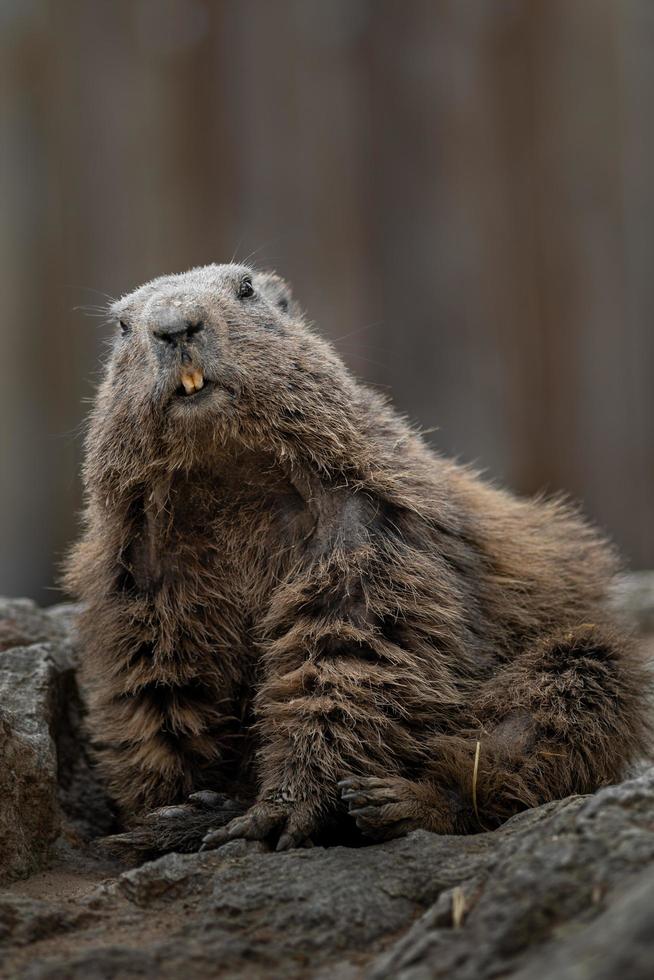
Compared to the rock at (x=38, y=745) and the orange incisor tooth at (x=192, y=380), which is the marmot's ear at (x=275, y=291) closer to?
the orange incisor tooth at (x=192, y=380)

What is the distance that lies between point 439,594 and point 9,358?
5.73m

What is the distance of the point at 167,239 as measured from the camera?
917 cm

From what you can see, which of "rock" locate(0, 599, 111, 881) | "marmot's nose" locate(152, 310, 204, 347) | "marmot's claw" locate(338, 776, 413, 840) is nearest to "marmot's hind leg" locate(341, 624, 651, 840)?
"marmot's claw" locate(338, 776, 413, 840)

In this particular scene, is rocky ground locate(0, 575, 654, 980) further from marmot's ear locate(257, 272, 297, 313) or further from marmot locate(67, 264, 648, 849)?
marmot's ear locate(257, 272, 297, 313)

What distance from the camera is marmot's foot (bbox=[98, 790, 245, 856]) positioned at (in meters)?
4.24

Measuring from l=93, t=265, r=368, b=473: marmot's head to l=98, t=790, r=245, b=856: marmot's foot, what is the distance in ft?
4.07

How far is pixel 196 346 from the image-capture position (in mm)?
4355

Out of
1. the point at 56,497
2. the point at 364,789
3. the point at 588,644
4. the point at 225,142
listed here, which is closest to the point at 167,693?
the point at 364,789

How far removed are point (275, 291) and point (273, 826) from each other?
2.52m

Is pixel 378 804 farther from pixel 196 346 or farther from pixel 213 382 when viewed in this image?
pixel 196 346

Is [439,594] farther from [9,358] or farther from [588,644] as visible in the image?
[9,358]

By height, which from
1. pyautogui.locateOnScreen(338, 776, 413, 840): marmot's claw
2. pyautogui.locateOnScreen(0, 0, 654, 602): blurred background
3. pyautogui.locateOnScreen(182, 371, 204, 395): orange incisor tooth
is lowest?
pyautogui.locateOnScreen(338, 776, 413, 840): marmot's claw

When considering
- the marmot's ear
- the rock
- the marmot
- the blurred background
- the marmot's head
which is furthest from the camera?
the blurred background

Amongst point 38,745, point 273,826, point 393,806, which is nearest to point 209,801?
point 273,826
